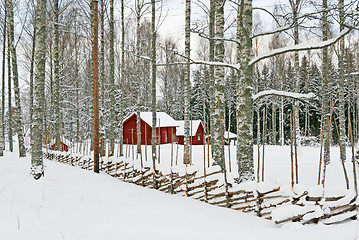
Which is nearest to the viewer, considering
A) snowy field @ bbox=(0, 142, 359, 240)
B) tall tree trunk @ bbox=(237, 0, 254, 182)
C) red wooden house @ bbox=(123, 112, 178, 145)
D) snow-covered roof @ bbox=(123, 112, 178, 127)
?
snowy field @ bbox=(0, 142, 359, 240)

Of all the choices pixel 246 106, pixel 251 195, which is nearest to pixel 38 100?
pixel 246 106

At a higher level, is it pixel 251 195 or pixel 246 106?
pixel 246 106

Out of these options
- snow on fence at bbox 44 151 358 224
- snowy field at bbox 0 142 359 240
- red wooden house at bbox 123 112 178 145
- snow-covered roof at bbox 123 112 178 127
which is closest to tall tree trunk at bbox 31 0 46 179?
snowy field at bbox 0 142 359 240

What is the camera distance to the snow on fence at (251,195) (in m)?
2.97

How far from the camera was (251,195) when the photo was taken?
3883 millimetres

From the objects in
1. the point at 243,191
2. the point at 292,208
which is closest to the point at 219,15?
the point at 243,191

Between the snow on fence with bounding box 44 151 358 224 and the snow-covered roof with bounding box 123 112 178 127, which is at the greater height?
the snow-covered roof with bounding box 123 112 178 127

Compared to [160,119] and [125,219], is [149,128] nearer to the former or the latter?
[160,119]

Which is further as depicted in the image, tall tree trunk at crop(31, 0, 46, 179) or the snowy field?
tall tree trunk at crop(31, 0, 46, 179)

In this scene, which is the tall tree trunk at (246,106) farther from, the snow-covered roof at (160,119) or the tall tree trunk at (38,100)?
the snow-covered roof at (160,119)

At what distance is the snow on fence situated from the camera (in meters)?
2.97

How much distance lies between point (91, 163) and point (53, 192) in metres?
4.55

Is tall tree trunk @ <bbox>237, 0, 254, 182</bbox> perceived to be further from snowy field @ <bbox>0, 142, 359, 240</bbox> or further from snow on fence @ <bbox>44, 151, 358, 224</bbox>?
snowy field @ <bbox>0, 142, 359, 240</bbox>

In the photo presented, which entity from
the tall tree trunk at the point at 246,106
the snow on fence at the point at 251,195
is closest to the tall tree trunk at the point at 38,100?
the snow on fence at the point at 251,195
